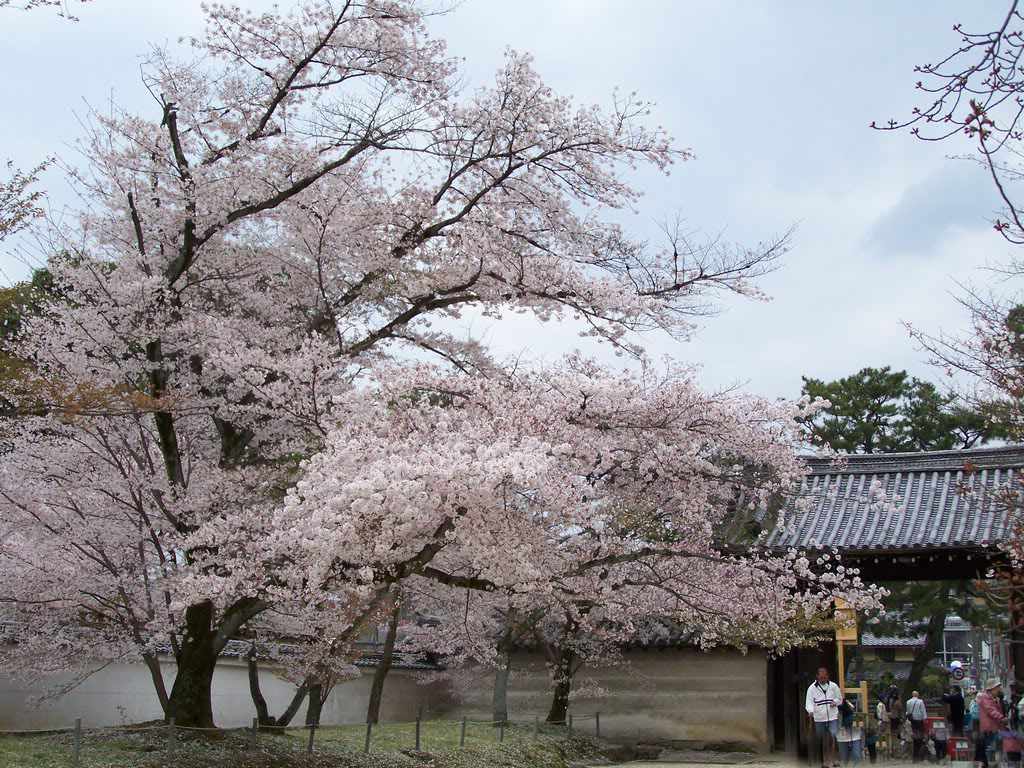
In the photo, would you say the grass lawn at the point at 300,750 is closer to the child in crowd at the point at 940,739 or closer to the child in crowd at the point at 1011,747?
the child in crowd at the point at 940,739

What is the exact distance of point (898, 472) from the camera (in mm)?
16156

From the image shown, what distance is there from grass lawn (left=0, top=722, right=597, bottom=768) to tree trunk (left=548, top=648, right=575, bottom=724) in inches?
65.1

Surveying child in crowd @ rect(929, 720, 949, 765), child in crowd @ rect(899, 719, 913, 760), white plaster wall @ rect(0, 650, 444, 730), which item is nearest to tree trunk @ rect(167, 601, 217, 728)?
white plaster wall @ rect(0, 650, 444, 730)

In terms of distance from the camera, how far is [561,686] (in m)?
17.8

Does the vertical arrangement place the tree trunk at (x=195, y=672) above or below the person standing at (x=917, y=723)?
above

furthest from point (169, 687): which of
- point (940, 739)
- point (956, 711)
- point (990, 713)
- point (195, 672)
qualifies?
point (990, 713)

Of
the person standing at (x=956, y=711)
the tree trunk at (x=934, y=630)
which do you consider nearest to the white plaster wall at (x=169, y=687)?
the person standing at (x=956, y=711)

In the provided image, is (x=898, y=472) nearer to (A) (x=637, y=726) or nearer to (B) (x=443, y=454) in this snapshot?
(A) (x=637, y=726)

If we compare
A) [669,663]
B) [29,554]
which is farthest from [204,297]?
[669,663]

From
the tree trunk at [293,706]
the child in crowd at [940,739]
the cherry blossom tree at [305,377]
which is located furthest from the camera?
the child in crowd at [940,739]

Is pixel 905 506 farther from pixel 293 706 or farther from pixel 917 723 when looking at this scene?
pixel 293 706

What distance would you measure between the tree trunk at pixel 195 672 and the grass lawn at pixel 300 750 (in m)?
0.25

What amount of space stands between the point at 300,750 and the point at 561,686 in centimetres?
716

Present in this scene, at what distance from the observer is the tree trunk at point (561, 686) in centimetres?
1762
